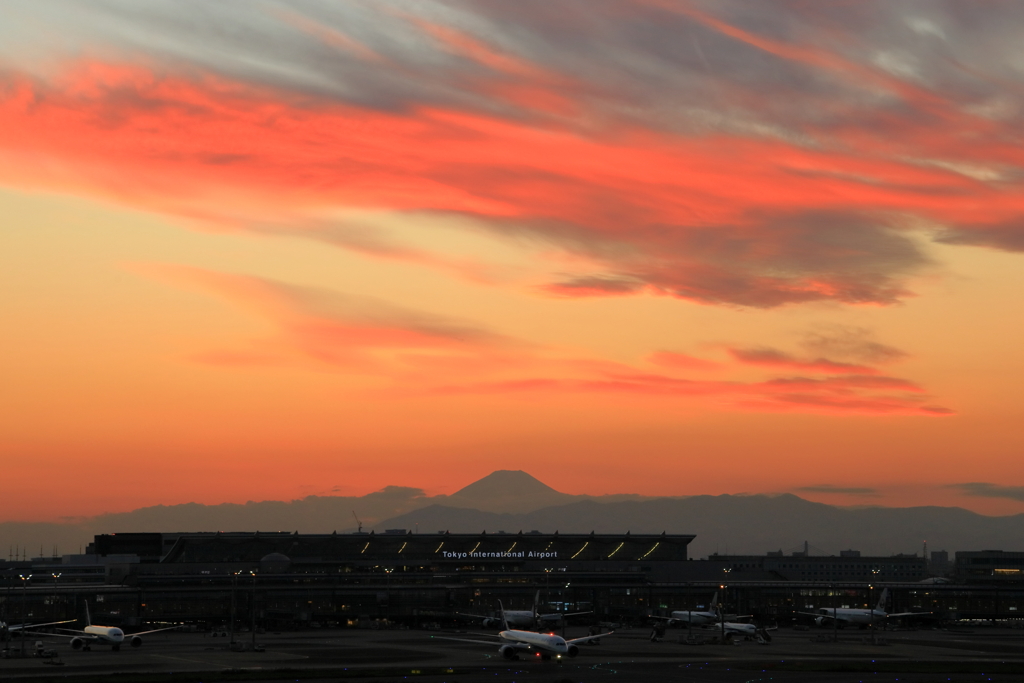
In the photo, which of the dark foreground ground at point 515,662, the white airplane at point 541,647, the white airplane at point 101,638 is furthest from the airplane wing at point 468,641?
the white airplane at point 101,638

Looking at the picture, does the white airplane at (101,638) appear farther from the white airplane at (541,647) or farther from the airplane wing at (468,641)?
the white airplane at (541,647)

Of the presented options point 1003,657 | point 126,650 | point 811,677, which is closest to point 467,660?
point 811,677

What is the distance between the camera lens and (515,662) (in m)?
136

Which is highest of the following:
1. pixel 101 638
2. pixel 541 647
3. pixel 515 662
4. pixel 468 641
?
pixel 541 647

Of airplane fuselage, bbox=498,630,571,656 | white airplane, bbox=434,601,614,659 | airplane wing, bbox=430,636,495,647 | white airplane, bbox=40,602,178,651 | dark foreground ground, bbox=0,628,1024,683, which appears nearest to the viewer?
dark foreground ground, bbox=0,628,1024,683

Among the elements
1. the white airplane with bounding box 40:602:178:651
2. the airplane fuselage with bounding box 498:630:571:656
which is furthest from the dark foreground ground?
the white airplane with bounding box 40:602:178:651

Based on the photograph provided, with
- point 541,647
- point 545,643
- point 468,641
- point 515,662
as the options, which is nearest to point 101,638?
point 468,641

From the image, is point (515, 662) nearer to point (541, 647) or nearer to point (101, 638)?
point (541, 647)

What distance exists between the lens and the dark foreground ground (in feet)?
374

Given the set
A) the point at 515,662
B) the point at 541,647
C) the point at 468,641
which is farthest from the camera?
the point at 468,641

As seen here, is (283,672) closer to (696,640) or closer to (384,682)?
(384,682)

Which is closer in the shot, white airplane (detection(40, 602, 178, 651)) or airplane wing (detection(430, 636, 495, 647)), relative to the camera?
white airplane (detection(40, 602, 178, 651))

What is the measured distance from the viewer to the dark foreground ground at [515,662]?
114 m

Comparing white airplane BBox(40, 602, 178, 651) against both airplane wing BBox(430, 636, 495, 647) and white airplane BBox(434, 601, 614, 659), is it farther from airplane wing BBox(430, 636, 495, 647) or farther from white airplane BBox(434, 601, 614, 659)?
white airplane BBox(434, 601, 614, 659)
